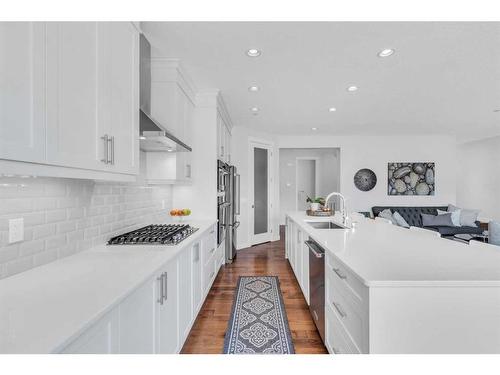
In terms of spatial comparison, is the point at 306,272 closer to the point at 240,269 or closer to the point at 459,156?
the point at 240,269

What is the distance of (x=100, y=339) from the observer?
86 centimetres

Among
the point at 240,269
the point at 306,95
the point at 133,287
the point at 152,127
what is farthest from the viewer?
the point at 240,269

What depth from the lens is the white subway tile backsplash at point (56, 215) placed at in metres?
1.12

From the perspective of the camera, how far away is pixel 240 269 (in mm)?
3740

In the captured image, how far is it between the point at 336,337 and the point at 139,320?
1163 millimetres

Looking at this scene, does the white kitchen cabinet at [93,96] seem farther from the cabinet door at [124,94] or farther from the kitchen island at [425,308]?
the kitchen island at [425,308]

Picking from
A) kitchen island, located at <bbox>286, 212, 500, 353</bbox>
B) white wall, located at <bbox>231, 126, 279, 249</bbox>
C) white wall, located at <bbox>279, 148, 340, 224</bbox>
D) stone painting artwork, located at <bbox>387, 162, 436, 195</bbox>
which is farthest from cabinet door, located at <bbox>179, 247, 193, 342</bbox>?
white wall, located at <bbox>279, 148, 340, 224</bbox>

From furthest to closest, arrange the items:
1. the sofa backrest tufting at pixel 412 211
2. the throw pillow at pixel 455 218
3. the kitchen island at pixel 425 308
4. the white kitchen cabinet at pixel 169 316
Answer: the sofa backrest tufting at pixel 412 211 < the throw pillow at pixel 455 218 < the white kitchen cabinet at pixel 169 316 < the kitchen island at pixel 425 308

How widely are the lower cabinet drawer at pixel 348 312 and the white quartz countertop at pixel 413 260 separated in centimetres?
19

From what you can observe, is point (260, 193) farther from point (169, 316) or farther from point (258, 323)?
point (169, 316)

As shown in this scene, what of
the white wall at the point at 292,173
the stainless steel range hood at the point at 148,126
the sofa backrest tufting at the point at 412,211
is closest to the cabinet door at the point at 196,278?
the stainless steel range hood at the point at 148,126

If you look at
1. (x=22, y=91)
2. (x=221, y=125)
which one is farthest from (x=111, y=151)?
(x=221, y=125)
